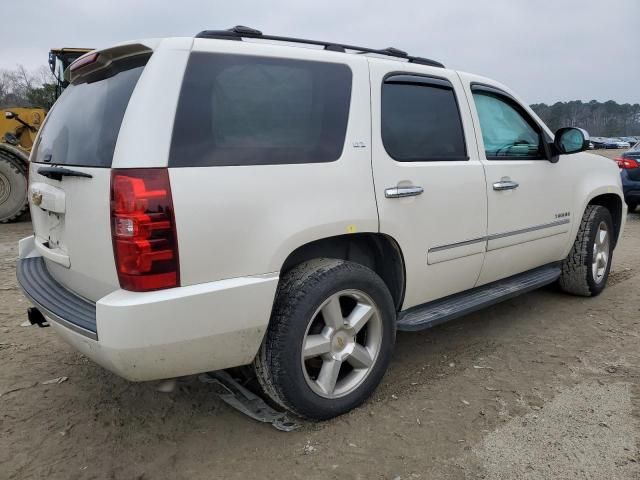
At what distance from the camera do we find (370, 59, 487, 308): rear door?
108 inches

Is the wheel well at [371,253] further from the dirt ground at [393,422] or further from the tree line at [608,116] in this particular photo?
the tree line at [608,116]

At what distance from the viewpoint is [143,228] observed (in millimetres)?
1967

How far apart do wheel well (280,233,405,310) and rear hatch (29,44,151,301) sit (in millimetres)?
920

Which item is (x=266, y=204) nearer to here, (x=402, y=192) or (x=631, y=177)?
(x=402, y=192)

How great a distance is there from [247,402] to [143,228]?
1.20 m

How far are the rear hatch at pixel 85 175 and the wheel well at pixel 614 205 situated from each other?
4137 mm

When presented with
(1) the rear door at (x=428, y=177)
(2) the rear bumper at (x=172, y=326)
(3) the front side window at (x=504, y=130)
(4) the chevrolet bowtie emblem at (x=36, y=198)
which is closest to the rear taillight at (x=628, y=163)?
(3) the front side window at (x=504, y=130)

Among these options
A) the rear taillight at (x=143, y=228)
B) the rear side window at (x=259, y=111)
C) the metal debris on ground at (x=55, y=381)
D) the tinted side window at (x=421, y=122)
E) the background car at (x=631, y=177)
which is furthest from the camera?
the background car at (x=631, y=177)

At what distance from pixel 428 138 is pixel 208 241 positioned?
158 cm

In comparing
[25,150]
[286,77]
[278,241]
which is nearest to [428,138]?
[286,77]

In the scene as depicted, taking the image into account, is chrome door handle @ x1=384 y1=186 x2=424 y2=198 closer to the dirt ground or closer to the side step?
the side step

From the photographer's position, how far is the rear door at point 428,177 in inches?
108

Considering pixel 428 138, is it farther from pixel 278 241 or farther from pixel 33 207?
pixel 33 207

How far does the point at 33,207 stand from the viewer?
9.26 feet
